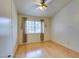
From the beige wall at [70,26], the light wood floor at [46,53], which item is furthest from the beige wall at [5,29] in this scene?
the beige wall at [70,26]

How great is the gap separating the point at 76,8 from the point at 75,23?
0.68 m

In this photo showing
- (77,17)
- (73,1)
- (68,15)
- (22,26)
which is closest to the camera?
(77,17)

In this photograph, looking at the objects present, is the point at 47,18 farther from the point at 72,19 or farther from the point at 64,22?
the point at 72,19

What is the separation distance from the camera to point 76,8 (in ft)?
14.6

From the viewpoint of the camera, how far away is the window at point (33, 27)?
22.8 feet

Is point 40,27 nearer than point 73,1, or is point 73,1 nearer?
point 73,1

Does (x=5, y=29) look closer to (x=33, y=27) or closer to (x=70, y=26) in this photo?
(x=70, y=26)

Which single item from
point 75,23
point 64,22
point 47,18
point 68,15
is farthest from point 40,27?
point 75,23

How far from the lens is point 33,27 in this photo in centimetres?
720

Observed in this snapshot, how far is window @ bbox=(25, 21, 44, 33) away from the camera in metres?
6.94

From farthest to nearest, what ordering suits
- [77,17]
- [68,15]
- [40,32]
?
[40,32] → [68,15] → [77,17]

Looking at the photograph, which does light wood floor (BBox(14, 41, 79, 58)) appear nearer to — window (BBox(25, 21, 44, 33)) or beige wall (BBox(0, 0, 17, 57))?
beige wall (BBox(0, 0, 17, 57))

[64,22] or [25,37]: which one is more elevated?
[64,22]

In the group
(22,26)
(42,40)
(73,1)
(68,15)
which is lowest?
(42,40)
